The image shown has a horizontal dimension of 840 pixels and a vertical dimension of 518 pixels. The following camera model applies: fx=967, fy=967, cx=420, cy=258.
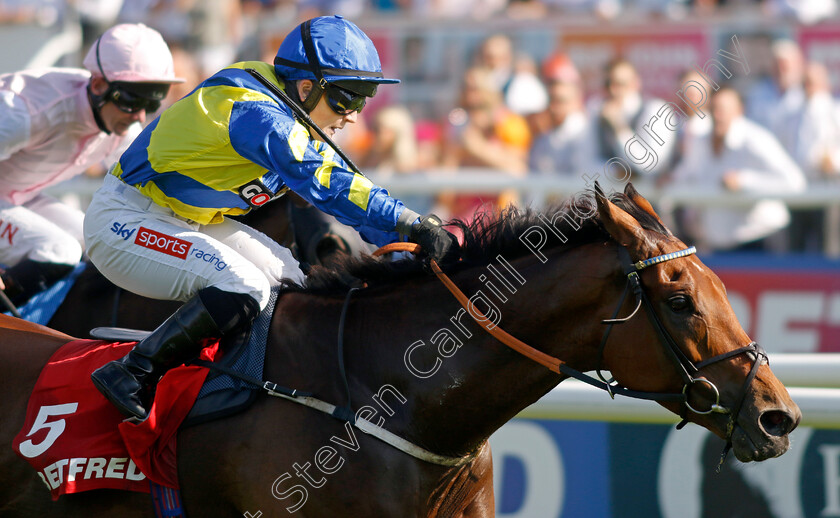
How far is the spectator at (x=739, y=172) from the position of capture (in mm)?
7199

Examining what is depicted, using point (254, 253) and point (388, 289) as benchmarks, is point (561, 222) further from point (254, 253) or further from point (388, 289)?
point (254, 253)

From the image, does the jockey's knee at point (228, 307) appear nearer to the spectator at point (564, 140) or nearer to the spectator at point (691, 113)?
the spectator at point (691, 113)

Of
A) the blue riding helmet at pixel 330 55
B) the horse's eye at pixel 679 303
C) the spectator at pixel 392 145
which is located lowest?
the spectator at pixel 392 145

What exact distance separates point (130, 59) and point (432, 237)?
2.00 meters

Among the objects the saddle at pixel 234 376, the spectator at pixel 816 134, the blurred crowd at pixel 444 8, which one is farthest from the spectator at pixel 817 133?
the saddle at pixel 234 376

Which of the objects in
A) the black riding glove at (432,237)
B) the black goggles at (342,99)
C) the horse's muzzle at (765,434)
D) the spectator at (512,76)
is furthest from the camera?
the spectator at (512,76)

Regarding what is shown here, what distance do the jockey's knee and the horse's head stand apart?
1.14 meters

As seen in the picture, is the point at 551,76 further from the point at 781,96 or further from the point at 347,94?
the point at 347,94

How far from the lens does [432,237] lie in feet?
9.61

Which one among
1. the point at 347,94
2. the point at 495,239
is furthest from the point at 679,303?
the point at 347,94

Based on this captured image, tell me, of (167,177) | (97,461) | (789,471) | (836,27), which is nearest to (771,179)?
(836,27)

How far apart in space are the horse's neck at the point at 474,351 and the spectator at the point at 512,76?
5.80 meters

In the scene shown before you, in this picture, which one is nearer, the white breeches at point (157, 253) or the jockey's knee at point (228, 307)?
the jockey's knee at point (228, 307)

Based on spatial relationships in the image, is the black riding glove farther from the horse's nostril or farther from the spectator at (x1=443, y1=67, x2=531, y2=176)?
the spectator at (x1=443, y1=67, x2=531, y2=176)
